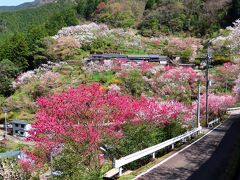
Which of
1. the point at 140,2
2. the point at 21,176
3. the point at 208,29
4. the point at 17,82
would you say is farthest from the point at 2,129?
the point at 140,2

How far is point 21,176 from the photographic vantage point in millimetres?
10781

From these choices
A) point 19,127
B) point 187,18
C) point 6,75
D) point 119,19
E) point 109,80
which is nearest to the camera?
point 19,127

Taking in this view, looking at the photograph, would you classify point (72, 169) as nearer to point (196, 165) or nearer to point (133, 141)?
point (133, 141)

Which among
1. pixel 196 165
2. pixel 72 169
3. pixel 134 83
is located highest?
pixel 72 169

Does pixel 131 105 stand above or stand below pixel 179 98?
above

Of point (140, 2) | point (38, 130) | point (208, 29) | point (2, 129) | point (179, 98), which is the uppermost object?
point (140, 2)

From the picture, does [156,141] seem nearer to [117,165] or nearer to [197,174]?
[197,174]

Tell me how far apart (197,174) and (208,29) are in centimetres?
6296

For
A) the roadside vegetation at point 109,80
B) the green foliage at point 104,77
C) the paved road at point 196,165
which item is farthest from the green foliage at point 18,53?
the paved road at point 196,165

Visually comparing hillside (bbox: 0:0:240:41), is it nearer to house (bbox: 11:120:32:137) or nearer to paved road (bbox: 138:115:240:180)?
house (bbox: 11:120:32:137)

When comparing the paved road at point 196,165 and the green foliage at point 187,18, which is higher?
the green foliage at point 187,18

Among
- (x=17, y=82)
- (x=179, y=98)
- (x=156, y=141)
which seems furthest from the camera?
(x=17, y=82)

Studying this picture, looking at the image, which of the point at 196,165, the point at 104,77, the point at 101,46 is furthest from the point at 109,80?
the point at 196,165

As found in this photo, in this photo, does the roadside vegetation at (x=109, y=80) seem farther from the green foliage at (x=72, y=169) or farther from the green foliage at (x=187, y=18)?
the green foliage at (x=187, y=18)
